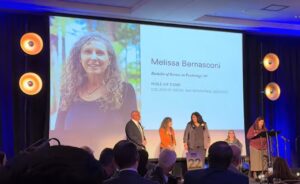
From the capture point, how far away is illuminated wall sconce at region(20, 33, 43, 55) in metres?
7.93

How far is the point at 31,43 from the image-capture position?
314 inches

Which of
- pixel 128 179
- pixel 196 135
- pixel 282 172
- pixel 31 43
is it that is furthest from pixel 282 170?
pixel 31 43

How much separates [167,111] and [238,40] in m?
2.31

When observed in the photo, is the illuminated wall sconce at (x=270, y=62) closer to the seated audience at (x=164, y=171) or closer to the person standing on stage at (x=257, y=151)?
the person standing on stage at (x=257, y=151)

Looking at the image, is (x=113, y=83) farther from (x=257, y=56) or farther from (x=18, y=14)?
(x=257, y=56)

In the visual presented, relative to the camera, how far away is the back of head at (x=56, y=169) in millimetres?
551

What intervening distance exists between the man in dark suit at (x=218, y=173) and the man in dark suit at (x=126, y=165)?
36cm

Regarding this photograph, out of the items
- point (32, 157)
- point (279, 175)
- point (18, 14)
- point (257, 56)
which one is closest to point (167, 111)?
point (257, 56)

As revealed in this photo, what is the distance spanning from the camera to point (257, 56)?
34.1 ft

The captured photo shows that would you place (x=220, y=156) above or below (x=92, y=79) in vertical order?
below

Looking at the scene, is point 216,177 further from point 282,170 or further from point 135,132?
point 135,132

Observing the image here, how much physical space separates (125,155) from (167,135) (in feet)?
20.9

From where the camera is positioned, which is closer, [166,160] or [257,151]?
[166,160]

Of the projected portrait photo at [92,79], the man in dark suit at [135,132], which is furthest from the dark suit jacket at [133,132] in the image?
the projected portrait photo at [92,79]
